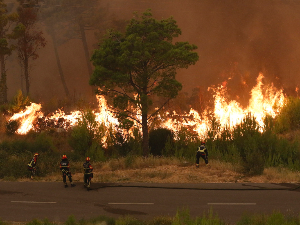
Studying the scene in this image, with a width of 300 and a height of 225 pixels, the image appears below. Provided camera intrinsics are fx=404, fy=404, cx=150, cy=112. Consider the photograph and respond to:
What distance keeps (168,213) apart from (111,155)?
52.6 feet

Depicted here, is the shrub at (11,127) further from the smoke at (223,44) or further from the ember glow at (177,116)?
the smoke at (223,44)

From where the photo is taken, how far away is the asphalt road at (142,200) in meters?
12.9

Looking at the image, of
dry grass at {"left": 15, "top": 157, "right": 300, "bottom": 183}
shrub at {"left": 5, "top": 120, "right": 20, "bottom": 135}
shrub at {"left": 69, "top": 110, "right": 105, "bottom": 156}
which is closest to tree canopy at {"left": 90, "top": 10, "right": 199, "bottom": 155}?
shrub at {"left": 69, "top": 110, "right": 105, "bottom": 156}

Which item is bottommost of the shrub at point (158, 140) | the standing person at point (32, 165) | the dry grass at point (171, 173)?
the dry grass at point (171, 173)

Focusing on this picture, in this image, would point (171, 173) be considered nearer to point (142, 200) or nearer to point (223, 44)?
point (142, 200)

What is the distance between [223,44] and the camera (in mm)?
67875

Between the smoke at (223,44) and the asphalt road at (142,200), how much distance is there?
1593 inches

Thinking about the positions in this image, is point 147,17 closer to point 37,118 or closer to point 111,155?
point 111,155

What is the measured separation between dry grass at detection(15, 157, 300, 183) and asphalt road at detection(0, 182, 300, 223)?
1129mm

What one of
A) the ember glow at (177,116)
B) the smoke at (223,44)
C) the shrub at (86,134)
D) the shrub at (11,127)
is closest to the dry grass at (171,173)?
the shrub at (86,134)

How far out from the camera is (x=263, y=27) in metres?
66.4

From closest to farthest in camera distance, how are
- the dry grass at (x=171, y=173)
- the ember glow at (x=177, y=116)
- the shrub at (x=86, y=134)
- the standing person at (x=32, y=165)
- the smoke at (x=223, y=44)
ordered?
the dry grass at (x=171, y=173) < the standing person at (x=32, y=165) < the shrub at (x=86, y=134) < the ember glow at (x=177, y=116) < the smoke at (x=223, y=44)

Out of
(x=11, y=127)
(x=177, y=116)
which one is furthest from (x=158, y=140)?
(x=11, y=127)

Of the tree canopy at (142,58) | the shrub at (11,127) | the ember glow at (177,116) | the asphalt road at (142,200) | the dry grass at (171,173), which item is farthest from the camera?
the shrub at (11,127)
